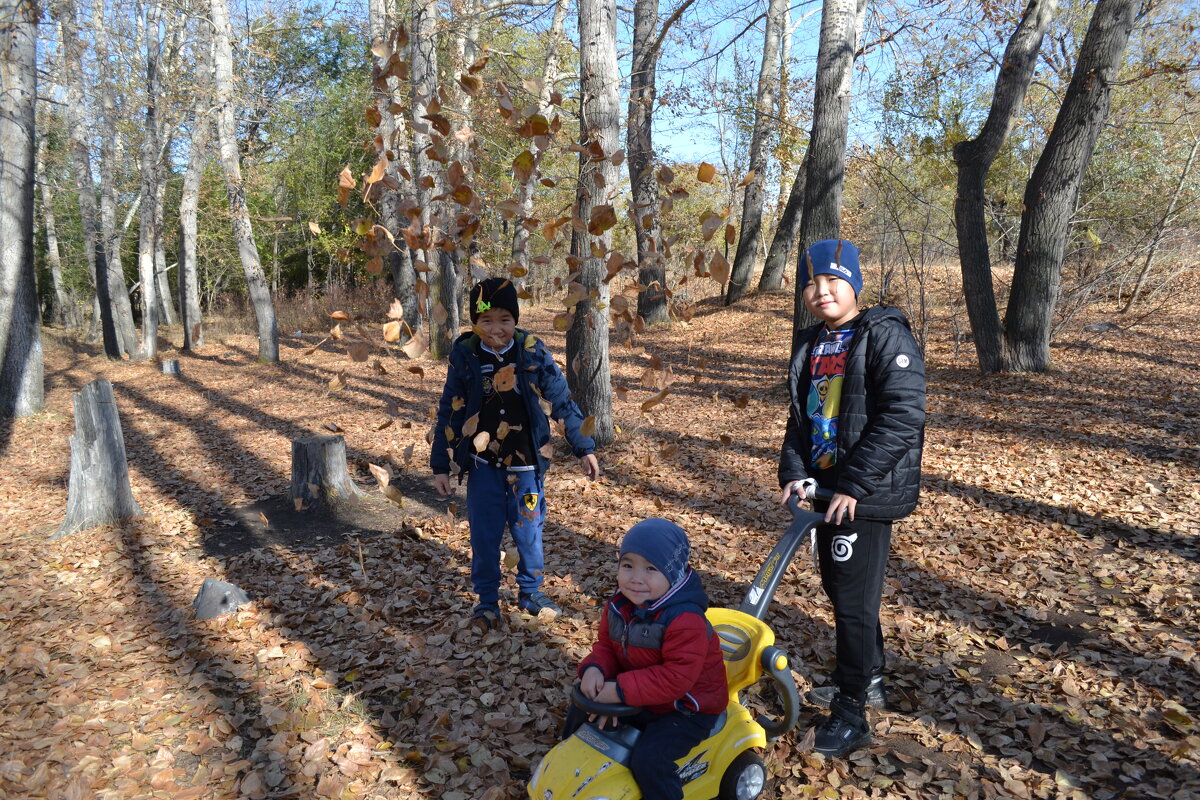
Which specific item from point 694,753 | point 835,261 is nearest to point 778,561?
point 694,753

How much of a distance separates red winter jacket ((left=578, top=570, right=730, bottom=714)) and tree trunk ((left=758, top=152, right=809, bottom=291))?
49.3ft

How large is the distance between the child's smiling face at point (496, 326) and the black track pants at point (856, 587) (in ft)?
6.51

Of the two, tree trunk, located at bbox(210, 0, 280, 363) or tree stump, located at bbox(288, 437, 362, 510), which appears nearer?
tree stump, located at bbox(288, 437, 362, 510)

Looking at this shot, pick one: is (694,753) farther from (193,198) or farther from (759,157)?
(193,198)

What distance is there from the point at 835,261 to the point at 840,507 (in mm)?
1042

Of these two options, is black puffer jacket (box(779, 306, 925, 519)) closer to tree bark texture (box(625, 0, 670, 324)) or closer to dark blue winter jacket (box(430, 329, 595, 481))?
dark blue winter jacket (box(430, 329, 595, 481))

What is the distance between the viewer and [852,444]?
2986 millimetres

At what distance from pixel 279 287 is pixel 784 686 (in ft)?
103

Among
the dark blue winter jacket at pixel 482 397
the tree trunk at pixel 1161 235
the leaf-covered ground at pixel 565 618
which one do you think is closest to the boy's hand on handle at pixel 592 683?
the leaf-covered ground at pixel 565 618

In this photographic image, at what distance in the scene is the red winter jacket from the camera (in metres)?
2.44

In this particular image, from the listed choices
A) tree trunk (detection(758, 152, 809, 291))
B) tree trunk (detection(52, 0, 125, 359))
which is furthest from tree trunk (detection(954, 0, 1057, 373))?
tree trunk (detection(52, 0, 125, 359))

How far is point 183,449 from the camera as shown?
923 centimetres

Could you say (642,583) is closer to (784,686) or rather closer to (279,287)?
(784,686)

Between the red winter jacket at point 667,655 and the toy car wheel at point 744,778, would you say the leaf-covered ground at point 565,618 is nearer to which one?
the toy car wheel at point 744,778
